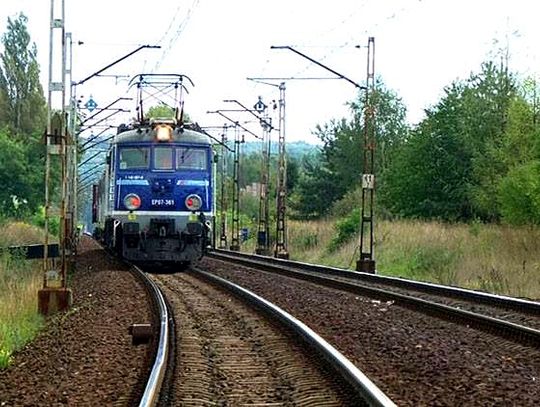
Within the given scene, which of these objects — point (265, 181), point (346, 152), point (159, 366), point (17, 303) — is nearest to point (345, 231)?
point (265, 181)

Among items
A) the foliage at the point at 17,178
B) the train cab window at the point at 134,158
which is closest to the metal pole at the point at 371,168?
the train cab window at the point at 134,158

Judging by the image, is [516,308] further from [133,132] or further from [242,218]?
[242,218]

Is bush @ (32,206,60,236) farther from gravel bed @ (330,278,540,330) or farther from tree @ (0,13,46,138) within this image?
gravel bed @ (330,278,540,330)

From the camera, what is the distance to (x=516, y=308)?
15680 millimetres

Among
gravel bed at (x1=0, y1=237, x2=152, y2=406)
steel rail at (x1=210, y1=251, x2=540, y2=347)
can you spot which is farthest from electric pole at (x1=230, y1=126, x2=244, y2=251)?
gravel bed at (x1=0, y1=237, x2=152, y2=406)

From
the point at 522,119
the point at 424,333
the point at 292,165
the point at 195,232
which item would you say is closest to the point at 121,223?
the point at 195,232

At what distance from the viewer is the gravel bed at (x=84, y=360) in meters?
8.27

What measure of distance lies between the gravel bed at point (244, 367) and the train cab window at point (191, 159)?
978 cm

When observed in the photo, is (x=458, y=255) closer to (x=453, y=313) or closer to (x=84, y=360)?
(x=453, y=313)

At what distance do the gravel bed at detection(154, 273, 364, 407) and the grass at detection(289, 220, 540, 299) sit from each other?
29.2 ft

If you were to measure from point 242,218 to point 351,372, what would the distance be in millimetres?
63220

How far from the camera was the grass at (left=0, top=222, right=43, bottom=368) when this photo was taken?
1234 centimetres

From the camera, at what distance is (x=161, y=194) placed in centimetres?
2455

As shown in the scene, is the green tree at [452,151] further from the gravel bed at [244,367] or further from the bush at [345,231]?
the gravel bed at [244,367]
